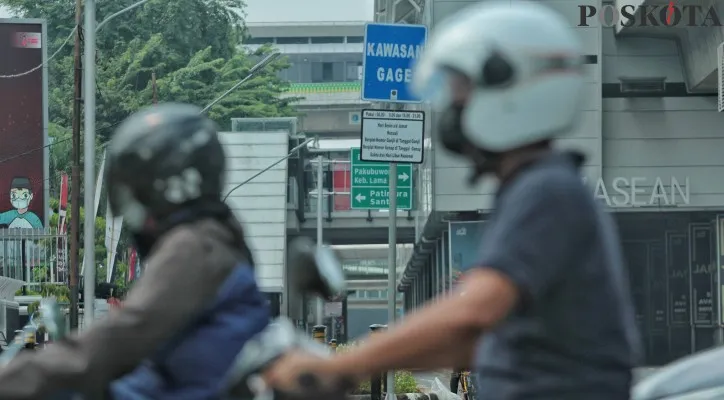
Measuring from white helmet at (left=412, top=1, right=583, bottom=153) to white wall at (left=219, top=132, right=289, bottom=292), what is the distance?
167ft

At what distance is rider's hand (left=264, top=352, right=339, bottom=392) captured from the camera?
284cm

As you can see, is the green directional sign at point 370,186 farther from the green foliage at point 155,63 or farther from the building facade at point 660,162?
the green foliage at point 155,63

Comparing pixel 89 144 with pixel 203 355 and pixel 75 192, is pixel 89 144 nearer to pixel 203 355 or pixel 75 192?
pixel 75 192

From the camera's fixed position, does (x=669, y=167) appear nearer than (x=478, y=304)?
No

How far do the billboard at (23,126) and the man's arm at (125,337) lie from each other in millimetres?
35241

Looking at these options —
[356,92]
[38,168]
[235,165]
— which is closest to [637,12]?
[38,168]

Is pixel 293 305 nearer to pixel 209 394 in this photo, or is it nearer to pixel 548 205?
pixel 209 394

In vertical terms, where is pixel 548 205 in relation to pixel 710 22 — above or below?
below

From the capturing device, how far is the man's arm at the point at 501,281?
9.27 ft

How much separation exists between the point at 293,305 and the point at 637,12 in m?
28.1

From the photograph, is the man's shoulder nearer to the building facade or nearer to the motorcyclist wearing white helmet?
the motorcyclist wearing white helmet

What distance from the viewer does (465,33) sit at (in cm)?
309

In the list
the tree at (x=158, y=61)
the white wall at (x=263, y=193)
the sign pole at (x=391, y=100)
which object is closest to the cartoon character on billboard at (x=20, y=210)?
the tree at (x=158, y=61)

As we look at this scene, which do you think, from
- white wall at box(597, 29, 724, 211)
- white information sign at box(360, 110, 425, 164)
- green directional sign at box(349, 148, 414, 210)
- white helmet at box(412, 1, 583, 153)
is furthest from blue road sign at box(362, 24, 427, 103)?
green directional sign at box(349, 148, 414, 210)
